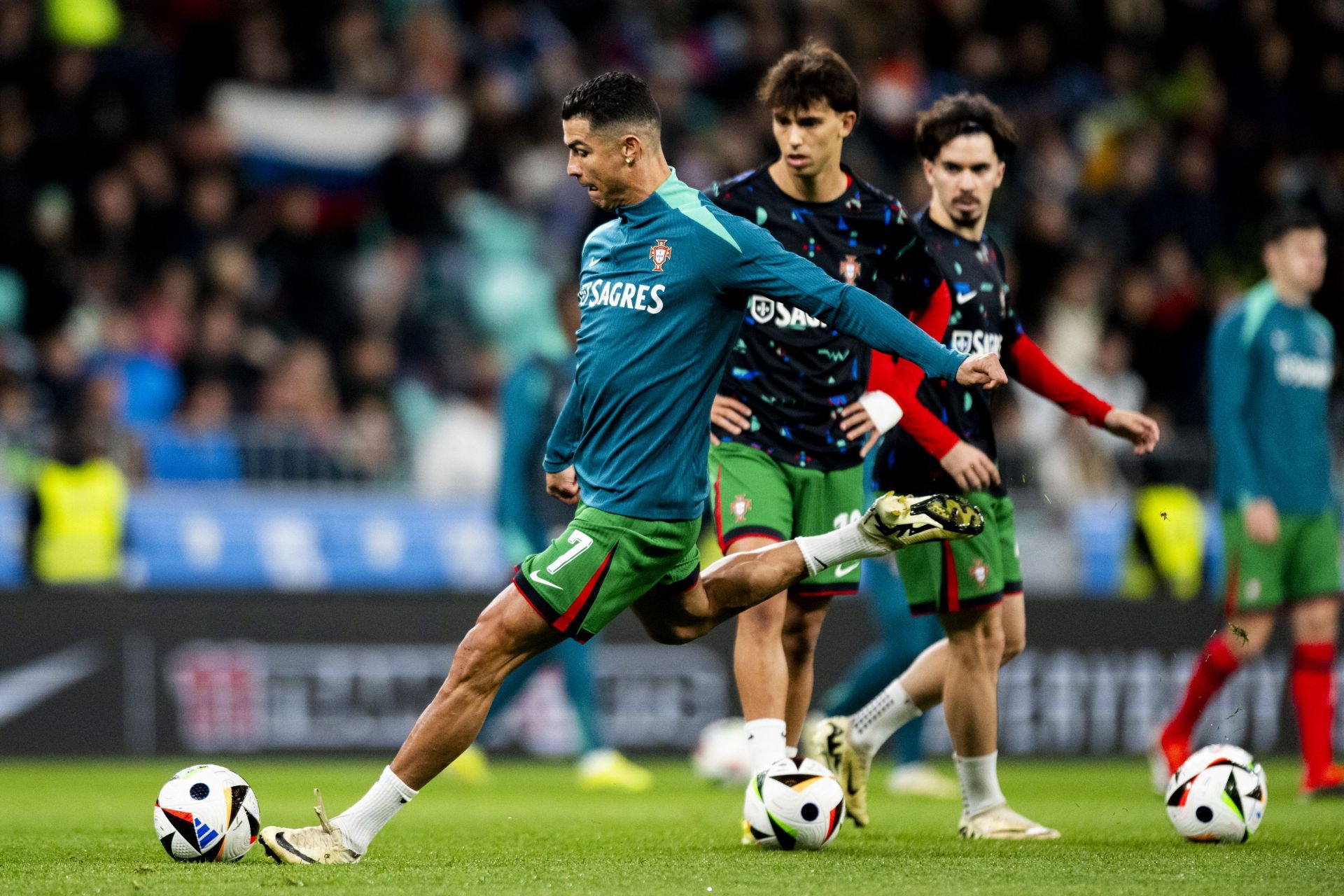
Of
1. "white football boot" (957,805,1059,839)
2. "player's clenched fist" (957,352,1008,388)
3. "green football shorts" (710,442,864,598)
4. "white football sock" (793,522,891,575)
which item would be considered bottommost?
"white football boot" (957,805,1059,839)

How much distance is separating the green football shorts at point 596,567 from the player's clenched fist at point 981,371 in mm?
1002

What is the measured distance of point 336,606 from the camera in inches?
456

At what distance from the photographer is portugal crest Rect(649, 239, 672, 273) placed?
17.8ft

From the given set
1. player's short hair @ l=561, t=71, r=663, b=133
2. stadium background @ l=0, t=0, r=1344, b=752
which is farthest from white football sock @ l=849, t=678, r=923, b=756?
stadium background @ l=0, t=0, r=1344, b=752

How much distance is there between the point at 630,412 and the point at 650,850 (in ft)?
5.13

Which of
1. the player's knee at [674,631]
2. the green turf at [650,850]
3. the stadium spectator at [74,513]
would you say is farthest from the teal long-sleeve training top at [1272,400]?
the stadium spectator at [74,513]

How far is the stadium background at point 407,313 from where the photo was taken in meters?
11.6

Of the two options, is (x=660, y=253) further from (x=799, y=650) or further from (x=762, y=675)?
(x=799, y=650)

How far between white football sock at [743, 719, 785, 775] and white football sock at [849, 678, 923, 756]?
3.35 feet

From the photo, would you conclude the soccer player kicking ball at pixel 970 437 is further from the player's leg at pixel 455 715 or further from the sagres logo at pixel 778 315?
the player's leg at pixel 455 715

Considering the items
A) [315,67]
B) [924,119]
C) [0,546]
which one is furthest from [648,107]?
[315,67]

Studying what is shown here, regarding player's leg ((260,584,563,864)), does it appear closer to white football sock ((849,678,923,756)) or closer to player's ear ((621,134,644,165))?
player's ear ((621,134,644,165))

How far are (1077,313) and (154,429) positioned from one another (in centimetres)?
854

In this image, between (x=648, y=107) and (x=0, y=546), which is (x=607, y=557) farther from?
(x=0, y=546)
